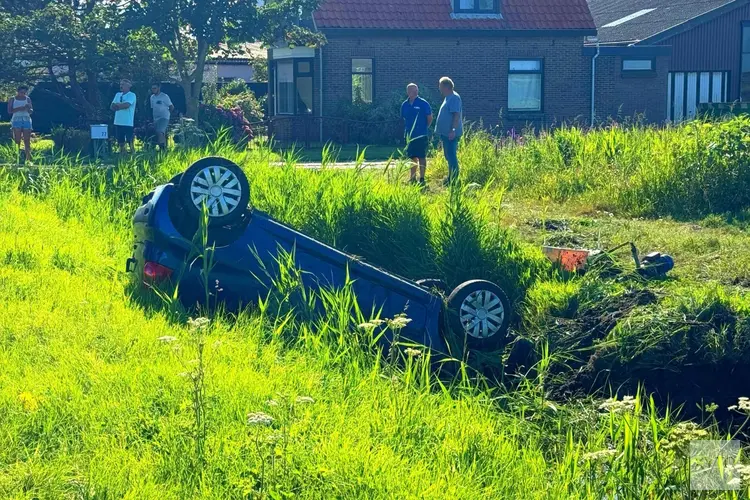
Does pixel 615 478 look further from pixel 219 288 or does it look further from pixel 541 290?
pixel 541 290

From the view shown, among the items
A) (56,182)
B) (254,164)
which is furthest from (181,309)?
(56,182)

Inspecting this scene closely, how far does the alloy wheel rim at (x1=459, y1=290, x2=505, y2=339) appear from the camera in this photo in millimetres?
8466

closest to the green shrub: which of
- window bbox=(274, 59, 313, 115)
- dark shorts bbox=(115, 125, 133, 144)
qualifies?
window bbox=(274, 59, 313, 115)

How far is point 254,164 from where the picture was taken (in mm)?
12789

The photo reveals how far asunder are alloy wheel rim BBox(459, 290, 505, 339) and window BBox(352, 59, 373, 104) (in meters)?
23.7

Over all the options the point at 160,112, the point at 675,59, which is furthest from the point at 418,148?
the point at 675,59

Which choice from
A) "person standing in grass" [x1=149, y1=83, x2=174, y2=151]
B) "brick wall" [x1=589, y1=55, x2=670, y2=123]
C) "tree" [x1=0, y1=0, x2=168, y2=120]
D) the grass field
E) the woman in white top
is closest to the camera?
the grass field

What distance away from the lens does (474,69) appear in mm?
33156

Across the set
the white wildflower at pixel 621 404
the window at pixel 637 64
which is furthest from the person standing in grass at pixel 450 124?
the window at pixel 637 64

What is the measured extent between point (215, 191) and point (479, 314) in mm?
2311

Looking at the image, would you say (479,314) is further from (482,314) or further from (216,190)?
(216,190)

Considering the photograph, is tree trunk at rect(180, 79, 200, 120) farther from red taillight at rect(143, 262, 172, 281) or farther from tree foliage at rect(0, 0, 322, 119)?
red taillight at rect(143, 262, 172, 281)

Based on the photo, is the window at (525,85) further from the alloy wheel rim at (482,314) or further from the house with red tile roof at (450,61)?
the alloy wheel rim at (482,314)

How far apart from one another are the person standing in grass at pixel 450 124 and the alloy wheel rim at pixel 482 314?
301 inches
